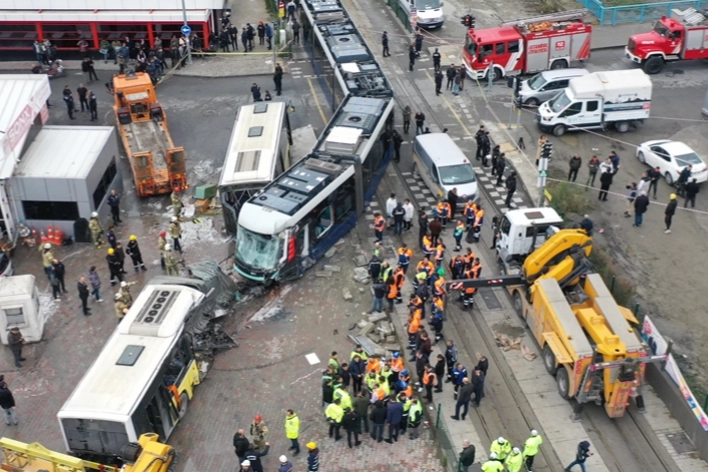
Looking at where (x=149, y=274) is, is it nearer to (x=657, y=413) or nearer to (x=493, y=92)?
(x=657, y=413)

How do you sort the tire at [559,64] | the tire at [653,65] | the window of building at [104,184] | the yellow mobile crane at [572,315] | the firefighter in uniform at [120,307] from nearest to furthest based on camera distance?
1. the yellow mobile crane at [572,315]
2. the firefighter in uniform at [120,307]
3. the window of building at [104,184]
4. the tire at [653,65]
5. the tire at [559,64]

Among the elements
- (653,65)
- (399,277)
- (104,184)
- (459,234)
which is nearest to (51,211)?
(104,184)

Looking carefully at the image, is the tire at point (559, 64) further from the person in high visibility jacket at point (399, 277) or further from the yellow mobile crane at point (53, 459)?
the yellow mobile crane at point (53, 459)

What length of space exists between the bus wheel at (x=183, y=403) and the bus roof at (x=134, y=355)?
174 centimetres

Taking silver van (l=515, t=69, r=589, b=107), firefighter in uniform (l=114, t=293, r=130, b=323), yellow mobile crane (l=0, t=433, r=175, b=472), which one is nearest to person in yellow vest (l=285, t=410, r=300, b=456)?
yellow mobile crane (l=0, t=433, r=175, b=472)

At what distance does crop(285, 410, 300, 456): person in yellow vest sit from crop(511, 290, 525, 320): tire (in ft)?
26.6

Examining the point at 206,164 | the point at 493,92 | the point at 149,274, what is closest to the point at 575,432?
the point at 149,274

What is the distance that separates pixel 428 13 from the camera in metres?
47.2

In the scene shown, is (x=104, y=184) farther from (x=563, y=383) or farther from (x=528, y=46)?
(x=528, y=46)

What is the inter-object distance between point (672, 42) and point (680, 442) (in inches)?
996

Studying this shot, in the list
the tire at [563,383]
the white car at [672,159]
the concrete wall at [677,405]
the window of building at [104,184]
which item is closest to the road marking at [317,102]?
the window of building at [104,184]

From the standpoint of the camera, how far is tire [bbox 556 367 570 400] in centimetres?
2250

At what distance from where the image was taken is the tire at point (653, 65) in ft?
137

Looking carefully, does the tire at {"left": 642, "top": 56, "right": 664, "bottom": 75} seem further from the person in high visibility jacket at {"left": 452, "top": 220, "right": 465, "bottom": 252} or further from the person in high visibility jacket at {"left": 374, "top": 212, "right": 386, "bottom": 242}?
the person in high visibility jacket at {"left": 374, "top": 212, "right": 386, "bottom": 242}
